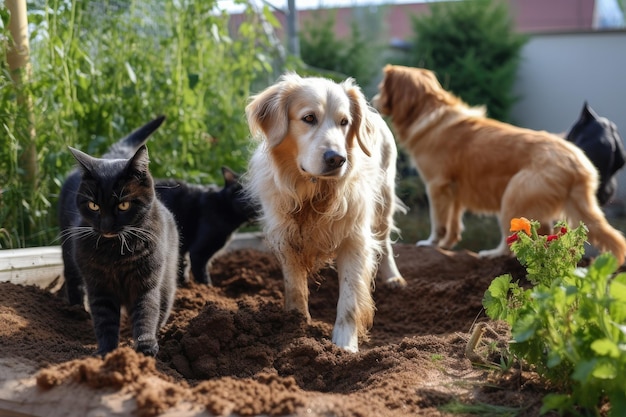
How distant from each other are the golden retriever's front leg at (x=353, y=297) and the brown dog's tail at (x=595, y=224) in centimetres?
224

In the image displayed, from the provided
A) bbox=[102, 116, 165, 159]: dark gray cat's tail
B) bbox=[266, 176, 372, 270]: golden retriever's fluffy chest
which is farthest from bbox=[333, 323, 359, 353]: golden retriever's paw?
bbox=[102, 116, 165, 159]: dark gray cat's tail

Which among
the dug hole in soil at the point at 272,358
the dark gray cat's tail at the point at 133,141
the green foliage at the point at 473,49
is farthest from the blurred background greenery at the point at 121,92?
the green foliage at the point at 473,49

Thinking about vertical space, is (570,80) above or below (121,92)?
below

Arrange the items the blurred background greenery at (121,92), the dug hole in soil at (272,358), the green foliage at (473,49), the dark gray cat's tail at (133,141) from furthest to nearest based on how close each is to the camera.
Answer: the green foliage at (473,49)
the blurred background greenery at (121,92)
the dark gray cat's tail at (133,141)
the dug hole in soil at (272,358)

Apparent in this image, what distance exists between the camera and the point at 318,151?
3611 millimetres

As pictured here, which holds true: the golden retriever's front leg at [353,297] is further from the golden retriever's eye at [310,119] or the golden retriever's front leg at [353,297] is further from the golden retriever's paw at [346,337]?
the golden retriever's eye at [310,119]

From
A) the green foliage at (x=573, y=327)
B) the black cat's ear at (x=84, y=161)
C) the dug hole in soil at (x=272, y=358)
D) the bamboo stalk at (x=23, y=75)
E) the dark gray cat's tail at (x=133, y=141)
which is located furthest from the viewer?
the bamboo stalk at (x=23, y=75)

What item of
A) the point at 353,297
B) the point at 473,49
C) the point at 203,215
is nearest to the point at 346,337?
the point at 353,297

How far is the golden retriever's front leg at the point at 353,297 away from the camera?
3.70 metres

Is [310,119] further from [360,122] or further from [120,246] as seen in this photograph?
[120,246]

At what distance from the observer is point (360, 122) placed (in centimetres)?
398

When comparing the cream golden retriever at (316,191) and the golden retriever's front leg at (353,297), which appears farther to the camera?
the cream golden retriever at (316,191)

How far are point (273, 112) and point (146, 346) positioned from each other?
59.7 inches

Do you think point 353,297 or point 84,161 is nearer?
point 84,161
